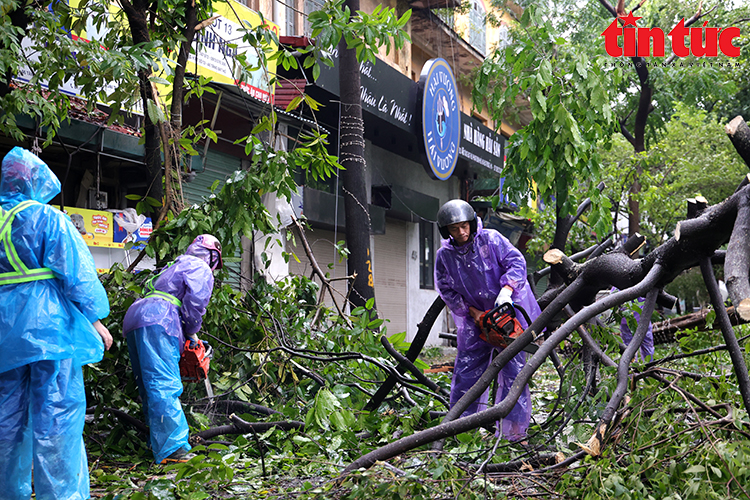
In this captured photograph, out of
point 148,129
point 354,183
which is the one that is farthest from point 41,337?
point 354,183

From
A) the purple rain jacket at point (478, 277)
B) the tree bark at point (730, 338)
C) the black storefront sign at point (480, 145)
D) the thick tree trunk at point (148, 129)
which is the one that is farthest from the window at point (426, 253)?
the tree bark at point (730, 338)

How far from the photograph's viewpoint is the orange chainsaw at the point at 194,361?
15.1 feet

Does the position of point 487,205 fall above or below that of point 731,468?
above

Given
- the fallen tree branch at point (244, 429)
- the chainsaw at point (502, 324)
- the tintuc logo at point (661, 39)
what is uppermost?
the tintuc logo at point (661, 39)

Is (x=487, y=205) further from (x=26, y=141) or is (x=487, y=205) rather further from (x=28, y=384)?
(x=28, y=384)

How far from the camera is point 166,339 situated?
4.40m

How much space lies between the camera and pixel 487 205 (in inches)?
670

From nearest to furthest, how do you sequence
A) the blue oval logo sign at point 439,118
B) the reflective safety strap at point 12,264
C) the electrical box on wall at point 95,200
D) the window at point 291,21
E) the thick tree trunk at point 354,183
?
the reflective safety strap at point 12,264
the thick tree trunk at point 354,183
the electrical box on wall at point 95,200
the window at point 291,21
the blue oval logo sign at point 439,118

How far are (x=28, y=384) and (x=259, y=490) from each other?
1.36 m

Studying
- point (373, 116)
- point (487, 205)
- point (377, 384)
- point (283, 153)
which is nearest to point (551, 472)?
point (377, 384)

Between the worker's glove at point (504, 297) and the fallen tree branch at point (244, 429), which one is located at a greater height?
the worker's glove at point (504, 297)

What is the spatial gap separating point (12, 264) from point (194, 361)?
4.95 feet

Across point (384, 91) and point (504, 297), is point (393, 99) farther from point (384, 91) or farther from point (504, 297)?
point (504, 297)

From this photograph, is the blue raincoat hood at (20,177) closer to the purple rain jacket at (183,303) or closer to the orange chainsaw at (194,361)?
the purple rain jacket at (183,303)
